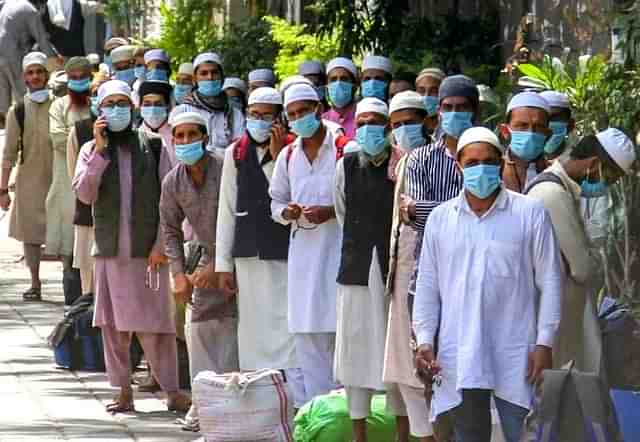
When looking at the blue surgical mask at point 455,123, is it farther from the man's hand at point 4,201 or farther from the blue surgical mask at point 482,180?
the man's hand at point 4,201

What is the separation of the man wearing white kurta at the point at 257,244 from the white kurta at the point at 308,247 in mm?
290

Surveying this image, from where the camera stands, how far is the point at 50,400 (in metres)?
12.6

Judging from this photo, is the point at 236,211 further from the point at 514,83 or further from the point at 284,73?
the point at 284,73

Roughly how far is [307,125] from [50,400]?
105 inches

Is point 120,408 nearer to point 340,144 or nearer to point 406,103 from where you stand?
point 340,144

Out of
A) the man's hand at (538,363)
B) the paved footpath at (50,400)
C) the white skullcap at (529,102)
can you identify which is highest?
the white skullcap at (529,102)

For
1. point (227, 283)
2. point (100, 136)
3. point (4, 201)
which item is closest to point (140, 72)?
point (4, 201)

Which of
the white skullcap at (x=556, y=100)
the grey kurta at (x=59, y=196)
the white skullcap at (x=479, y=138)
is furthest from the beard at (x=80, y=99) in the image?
the white skullcap at (x=479, y=138)

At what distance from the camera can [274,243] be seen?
11.6m

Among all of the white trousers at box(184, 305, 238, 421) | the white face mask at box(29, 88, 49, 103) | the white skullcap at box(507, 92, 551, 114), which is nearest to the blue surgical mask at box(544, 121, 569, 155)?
the white skullcap at box(507, 92, 551, 114)

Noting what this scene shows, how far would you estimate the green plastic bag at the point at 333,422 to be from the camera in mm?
10523

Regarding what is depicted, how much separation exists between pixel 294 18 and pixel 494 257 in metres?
13.7

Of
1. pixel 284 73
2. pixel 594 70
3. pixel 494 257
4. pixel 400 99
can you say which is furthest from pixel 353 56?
pixel 494 257

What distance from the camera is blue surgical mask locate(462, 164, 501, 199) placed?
8.62 m
